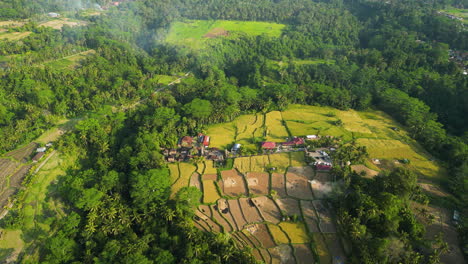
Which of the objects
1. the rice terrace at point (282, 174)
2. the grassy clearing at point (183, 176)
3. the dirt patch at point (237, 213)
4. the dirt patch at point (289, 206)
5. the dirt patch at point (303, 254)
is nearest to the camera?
the dirt patch at point (303, 254)

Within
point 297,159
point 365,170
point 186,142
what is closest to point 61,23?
point 186,142

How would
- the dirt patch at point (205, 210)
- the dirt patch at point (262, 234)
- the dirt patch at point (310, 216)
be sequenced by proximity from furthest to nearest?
the dirt patch at point (205, 210)
the dirt patch at point (310, 216)
the dirt patch at point (262, 234)

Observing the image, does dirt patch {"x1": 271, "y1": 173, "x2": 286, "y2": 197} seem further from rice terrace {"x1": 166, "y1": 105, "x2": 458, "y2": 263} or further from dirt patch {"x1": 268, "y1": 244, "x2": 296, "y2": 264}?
dirt patch {"x1": 268, "y1": 244, "x2": 296, "y2": 264}

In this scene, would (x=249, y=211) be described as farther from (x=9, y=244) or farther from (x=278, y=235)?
(x=9, y=244)

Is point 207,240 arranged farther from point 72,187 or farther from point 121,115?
point 121,115

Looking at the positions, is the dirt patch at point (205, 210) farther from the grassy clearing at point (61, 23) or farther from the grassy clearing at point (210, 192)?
the grassy clearing at point (61, 23)

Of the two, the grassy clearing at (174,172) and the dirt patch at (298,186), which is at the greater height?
the dirt patch at (298,186)

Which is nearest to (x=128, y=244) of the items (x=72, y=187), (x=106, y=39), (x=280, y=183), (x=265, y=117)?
(x=72, y=187)

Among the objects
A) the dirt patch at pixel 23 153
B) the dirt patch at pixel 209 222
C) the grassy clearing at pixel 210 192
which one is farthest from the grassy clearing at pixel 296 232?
the dirt patch at pixel 23 153
